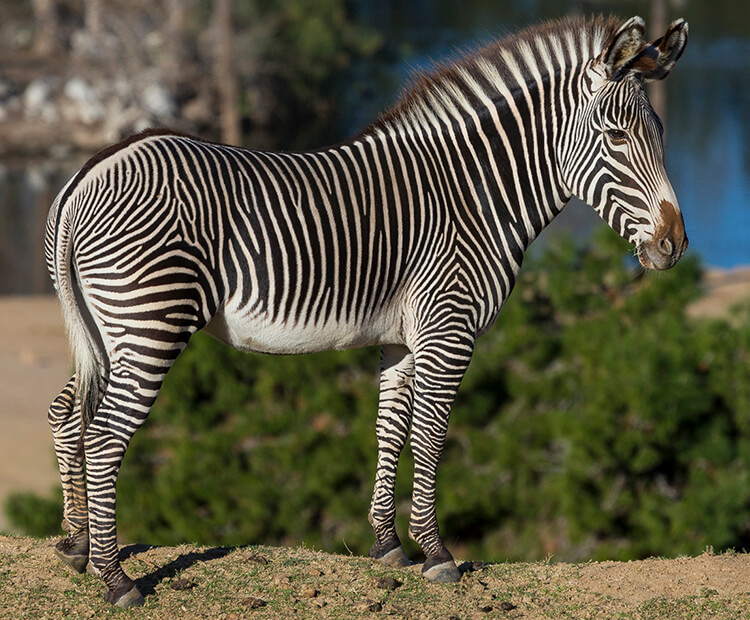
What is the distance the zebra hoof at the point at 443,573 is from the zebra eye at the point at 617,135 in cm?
226

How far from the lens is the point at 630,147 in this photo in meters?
4.60

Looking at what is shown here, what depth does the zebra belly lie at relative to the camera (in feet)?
15.0

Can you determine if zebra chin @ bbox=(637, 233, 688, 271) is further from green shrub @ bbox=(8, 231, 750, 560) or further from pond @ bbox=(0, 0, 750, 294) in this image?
green shrub @ bbox=(8, 231, 750, 560)

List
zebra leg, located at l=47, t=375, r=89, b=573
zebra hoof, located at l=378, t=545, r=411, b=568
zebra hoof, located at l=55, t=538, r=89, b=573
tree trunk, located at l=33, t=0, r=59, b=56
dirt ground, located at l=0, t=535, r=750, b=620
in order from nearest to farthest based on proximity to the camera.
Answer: dirt ground, located at l=0, t=535, r=750, b=620 < zebra leg, located at l=47, t=375, r=89, b=573 < zebra hoof, located at l=55, t=538, r=89, b=573 < zebra hoof, located at l=378, t=545, r=411, b=568 < tree trunk, located at l=33, t=0, r=59, b=56

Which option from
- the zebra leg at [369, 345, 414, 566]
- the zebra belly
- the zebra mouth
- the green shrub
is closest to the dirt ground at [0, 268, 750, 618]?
the zebra leg at [369, 345, 414, 566]

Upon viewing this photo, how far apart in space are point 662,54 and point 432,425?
6.79 feet

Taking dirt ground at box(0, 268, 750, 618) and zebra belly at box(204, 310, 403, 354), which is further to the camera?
dirt ground at box(0, 268, 750, 618)

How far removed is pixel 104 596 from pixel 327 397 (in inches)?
197

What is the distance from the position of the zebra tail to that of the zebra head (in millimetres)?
2394

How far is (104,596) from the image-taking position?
4.75 m

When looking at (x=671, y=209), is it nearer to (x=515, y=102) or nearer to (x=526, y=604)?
A: (x=515, y=102)

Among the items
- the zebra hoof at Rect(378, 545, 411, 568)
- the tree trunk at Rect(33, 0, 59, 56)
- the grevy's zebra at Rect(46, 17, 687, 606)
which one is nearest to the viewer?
the grevy's zebra at Rect(46, 17, 687, 606)

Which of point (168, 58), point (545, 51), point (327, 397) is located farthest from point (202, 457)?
point (168, 58)

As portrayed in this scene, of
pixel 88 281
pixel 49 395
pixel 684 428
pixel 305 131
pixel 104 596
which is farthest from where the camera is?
pixel 305 131
